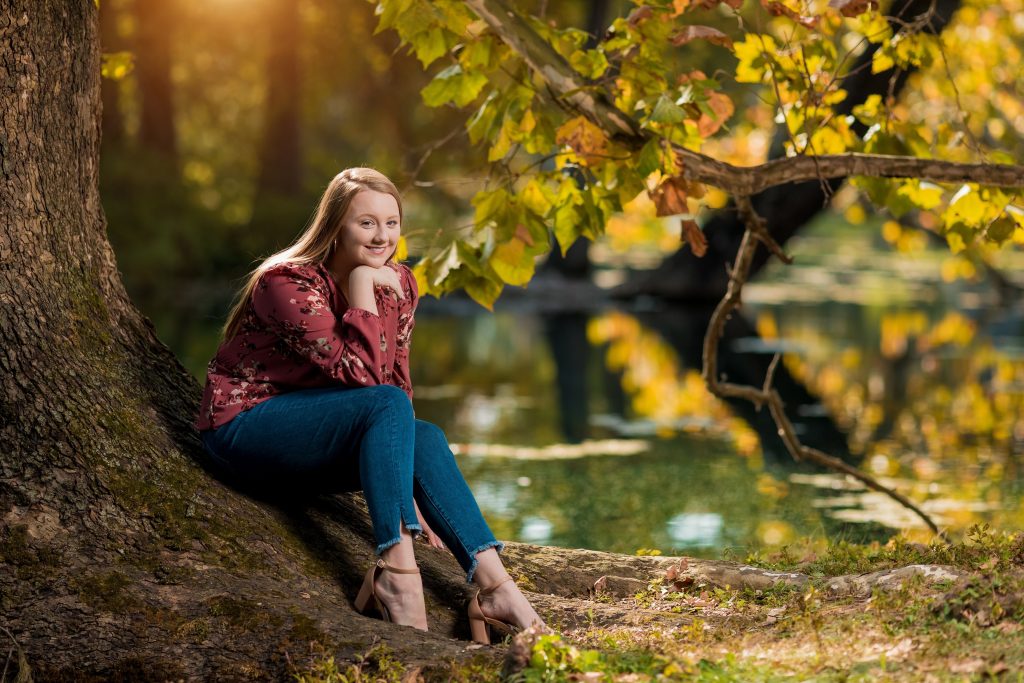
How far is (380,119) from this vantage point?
3212 cm

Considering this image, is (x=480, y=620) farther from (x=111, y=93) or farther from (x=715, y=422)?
(x=111, y=93)

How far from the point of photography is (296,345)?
393 centimetres

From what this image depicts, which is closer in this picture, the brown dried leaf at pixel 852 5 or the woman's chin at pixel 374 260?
the woman's chin at pixel 374 260

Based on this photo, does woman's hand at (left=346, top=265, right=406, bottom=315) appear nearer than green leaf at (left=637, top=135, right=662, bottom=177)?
Yes

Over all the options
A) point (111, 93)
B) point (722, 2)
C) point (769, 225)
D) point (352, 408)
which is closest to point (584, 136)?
point (722, 2)

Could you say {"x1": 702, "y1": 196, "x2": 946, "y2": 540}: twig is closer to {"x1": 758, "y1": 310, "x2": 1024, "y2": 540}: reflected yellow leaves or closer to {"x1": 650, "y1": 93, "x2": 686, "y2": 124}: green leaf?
A: {"x1": 758, "y1": 310, "x2": 1024, "y2": 540}: reflected yellow leaves

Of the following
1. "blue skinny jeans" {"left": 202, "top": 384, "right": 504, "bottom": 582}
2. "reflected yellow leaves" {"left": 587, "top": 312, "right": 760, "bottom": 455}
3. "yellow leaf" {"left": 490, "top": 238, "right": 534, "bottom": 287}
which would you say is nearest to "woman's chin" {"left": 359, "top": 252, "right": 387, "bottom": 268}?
"blue skinny jeans" {"left": 202, "top": 384, "right": 504, "bottom": 582}

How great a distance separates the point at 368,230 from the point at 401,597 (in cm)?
114

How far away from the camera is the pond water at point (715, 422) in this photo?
7016mm

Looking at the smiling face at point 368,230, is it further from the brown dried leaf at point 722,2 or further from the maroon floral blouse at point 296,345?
the brown dried leaf at point 722,2

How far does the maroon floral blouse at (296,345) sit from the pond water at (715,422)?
211 centimetres

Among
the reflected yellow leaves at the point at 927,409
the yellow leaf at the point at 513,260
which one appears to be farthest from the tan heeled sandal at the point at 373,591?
the reflected yellow leaves at the point at 927,409

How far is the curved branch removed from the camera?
4883 millimetres

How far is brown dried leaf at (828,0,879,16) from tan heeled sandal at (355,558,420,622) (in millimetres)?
2396
